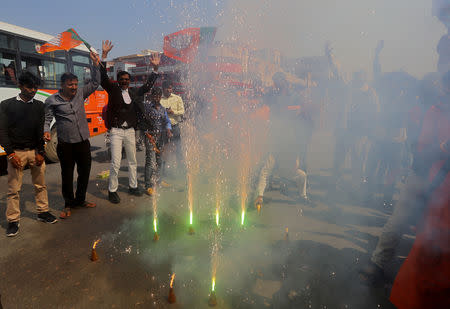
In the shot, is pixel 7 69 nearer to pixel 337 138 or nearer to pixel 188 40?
pixel 188 40

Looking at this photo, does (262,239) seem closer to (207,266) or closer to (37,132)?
(207,266)

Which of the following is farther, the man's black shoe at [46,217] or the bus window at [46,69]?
the bus window at [46,69]

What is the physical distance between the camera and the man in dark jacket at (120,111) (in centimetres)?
435

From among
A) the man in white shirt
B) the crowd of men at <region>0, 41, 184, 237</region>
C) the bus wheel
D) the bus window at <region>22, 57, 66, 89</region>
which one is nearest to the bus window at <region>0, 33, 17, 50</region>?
the bus window at <region>22, 57, 66, 89</region>

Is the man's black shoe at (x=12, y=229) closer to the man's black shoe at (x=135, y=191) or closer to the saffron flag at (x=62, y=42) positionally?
the man's black shoe at (x=135, y=191)

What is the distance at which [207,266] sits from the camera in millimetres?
2848

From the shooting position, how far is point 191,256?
303 cm

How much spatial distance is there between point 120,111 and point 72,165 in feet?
3.93

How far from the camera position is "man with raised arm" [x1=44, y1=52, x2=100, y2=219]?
3824 millimetres

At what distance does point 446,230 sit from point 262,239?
2.16 m

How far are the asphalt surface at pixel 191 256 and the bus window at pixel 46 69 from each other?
3824 millimetres

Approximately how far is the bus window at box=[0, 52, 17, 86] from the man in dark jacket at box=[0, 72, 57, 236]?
373cm

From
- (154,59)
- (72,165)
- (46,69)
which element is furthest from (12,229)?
(46,69)

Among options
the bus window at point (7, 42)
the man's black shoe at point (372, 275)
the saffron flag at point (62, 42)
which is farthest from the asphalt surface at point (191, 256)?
the saffron flag at point (62, 42)
